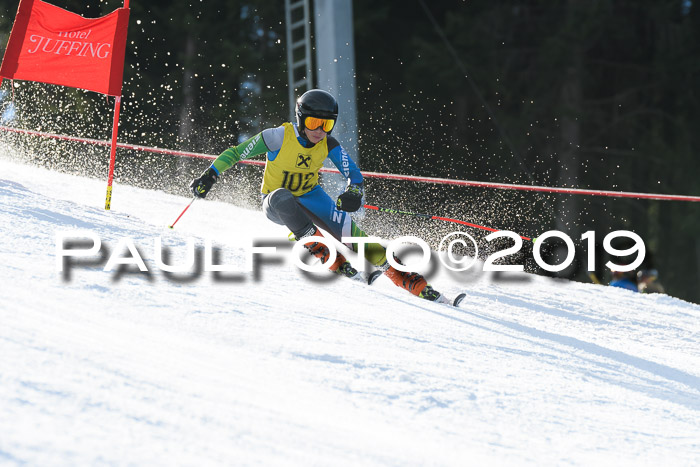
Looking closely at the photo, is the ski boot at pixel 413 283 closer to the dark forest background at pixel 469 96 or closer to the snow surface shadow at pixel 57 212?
the snow surface shadow at pixel 57 212

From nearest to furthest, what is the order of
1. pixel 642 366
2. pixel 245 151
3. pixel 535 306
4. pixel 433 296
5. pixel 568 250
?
pixel 642 366
pixel 433 296
pixel 245 151
pixel 535 306
pixel 568 250

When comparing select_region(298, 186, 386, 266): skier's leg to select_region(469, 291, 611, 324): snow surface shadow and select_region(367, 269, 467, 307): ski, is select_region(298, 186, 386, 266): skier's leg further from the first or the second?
select_region(469, 291, 611, 324): snow surface shadow

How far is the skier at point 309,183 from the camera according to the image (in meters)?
4.62

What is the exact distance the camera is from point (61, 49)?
6133 millimetres

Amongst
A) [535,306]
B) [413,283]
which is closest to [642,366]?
[413,283]

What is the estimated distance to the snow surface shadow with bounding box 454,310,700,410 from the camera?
11.1 ft

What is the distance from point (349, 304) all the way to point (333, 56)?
3.46 metres

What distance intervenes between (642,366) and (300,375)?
1.89m

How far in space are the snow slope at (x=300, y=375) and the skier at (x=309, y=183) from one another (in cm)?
19

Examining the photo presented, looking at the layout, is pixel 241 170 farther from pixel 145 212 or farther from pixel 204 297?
pixel 204 297

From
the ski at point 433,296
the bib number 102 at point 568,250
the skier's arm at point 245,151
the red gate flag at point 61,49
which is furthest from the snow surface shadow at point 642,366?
the red gate flag at point 61,49

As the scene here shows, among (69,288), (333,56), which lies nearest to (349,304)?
(69,288)

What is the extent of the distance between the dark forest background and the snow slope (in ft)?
40.1

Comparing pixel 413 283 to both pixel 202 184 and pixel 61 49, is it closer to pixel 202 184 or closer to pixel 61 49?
pixel 202 184
